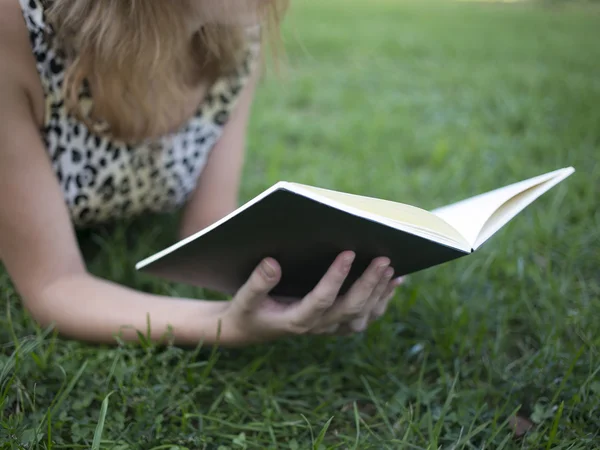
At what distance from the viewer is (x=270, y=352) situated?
1.15 meters

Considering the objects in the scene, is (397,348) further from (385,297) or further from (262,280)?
(262,280)

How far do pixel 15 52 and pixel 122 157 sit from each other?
36 centimetres

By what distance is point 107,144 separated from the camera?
1245 millimetres

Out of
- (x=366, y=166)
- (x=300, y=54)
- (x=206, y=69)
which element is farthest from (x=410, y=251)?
(x=300, y=54)

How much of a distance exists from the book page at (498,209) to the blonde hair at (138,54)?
0.52 meters

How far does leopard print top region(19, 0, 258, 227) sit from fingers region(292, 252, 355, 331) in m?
0.57

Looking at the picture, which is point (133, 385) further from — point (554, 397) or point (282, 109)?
point (282, 109)

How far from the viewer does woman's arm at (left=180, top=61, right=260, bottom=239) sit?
4.84 feet

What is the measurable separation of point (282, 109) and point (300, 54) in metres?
1.00

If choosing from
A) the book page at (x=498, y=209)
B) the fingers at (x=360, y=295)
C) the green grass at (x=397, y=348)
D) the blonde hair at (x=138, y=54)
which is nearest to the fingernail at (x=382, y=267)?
the fingers at (x=360, y=295)

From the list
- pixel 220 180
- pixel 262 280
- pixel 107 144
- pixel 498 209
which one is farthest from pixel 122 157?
pixel 498 209

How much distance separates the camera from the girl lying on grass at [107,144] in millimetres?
959

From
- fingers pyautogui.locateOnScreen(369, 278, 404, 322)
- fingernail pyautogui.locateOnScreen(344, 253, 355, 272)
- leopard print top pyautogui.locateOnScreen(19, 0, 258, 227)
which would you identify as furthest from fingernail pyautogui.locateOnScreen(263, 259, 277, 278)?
leopard print top pyautogui.locateOnScreen(19, 0, 258, 227)

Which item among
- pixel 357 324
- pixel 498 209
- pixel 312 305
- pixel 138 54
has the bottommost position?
pixel 357 324
